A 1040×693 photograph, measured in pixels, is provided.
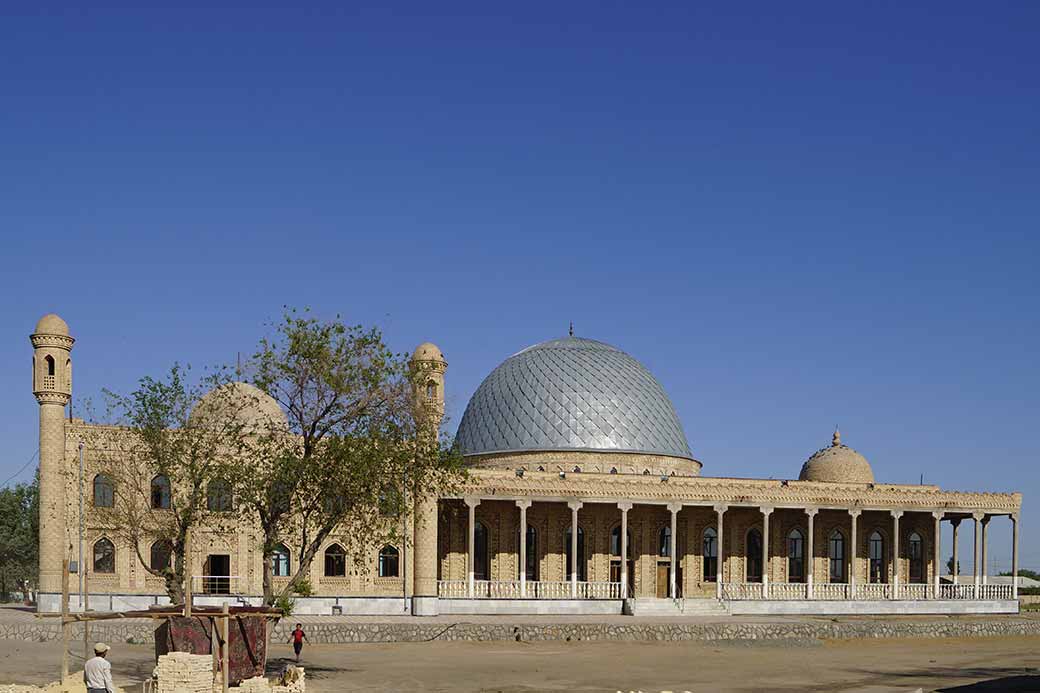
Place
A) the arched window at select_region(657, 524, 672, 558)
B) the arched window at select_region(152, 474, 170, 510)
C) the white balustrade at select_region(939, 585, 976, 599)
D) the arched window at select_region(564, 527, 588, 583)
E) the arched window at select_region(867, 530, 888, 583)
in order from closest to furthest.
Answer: the arched window at select_region(152, 474, 170, 510) < the arched window at select_region(564, 527, 588, 583) < the arched window at select_region(657, 524, 672, 558) < the white balustrade at select_region(939, 585, 976, 599) < the arched window at select_region(867, 530, 888, 583)

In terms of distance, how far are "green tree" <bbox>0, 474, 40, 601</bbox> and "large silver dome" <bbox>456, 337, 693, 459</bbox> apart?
22.7 m

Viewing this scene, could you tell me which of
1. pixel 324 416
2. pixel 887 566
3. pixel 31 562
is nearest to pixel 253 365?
pixel 324 416

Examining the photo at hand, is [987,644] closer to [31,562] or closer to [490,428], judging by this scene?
[490,428]

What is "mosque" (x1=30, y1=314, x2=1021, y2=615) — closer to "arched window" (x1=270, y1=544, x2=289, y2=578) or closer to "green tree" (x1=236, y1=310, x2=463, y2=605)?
"arched window" (x1=270, y1=544, x2=289, y2=578)

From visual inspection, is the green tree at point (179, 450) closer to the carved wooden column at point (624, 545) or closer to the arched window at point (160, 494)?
the arched window at point (160, 494)

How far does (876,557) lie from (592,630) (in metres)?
20.8

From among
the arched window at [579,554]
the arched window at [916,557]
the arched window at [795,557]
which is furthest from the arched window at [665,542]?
the arched window at [916,557]

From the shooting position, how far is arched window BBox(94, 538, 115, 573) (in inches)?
1815

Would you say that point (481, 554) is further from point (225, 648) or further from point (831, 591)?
point (225, 648)

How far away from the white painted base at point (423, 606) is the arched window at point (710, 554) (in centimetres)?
1378

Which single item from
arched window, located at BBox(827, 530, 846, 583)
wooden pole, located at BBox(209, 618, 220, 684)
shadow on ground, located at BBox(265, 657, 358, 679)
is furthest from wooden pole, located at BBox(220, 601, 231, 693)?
arched window, located at BBox(827, 530, 846, 583)

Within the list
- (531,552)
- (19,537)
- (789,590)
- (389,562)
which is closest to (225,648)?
(389,562)

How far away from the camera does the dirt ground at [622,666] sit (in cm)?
2889

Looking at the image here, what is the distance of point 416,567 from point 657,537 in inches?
476
